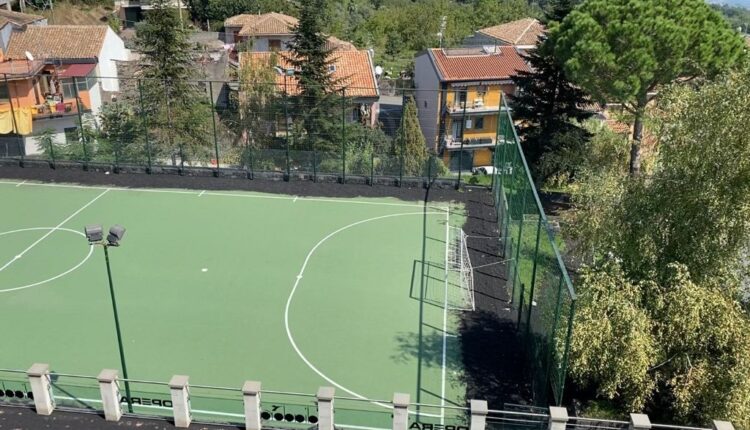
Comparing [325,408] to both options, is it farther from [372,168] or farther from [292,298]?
[372,168]

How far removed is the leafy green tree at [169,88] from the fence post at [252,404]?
61.3 ft

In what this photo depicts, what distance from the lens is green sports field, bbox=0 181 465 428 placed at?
1435 centimetres

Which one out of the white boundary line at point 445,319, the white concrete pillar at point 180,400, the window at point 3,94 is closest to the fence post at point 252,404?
the white concrete pillar at point 180,400

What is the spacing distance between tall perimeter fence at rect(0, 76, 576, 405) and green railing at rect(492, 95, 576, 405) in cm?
3

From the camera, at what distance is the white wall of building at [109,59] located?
42.6 m

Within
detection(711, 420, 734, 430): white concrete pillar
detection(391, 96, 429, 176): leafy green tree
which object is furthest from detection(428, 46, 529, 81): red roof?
detection(711, 420, 734, 430): white concrete pillar

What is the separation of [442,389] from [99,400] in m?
6.95

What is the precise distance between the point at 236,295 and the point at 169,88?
15.9m

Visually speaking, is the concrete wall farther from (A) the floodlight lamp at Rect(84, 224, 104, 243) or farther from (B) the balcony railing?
(A) the floodlight lamp at Rect(84, 224, 104, 243)

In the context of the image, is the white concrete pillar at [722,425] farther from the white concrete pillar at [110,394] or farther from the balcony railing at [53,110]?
the balcony railing at [53,110]

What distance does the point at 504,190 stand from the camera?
69.7 feet

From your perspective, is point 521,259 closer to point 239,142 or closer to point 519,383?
point 519,383

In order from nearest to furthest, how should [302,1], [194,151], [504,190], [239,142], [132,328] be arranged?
[132,328], [504,190], [194,151], [239,142], [302,1]

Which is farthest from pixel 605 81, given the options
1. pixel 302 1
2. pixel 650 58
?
pixel 302 1
